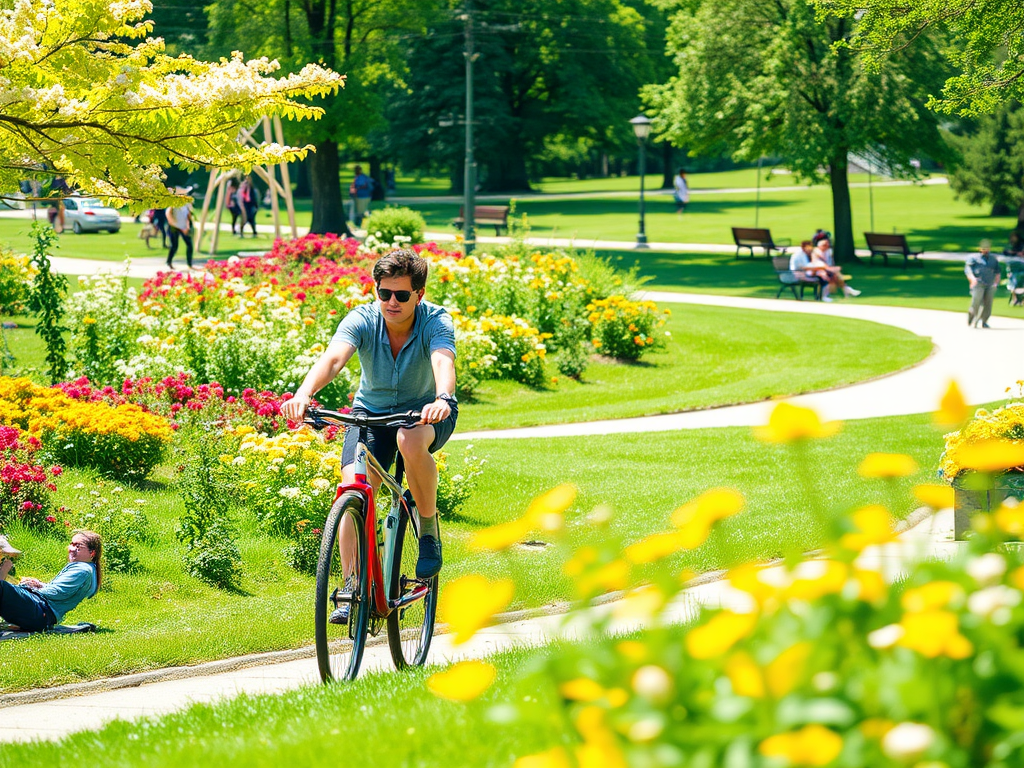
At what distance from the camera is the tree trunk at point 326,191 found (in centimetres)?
3403

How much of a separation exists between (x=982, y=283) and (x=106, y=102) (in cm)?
1649

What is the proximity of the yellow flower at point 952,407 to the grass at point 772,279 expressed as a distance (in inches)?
810

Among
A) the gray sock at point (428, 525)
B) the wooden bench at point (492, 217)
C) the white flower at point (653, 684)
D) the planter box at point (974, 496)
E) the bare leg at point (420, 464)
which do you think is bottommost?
the planter box at point (974, 496)

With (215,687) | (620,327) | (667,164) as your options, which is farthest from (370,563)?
(667,164)

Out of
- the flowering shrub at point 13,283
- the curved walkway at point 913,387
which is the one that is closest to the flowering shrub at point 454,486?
the curved walkway at point 913,387

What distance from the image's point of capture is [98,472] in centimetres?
877

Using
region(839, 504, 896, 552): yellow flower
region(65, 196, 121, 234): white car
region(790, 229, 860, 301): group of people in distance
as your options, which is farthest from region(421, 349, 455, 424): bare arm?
region(65, 196, 121, 234): white car

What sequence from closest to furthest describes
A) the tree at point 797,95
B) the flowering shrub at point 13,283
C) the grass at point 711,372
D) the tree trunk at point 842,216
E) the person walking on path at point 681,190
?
the grass at point 711,372 → the flowering shrub at point 13,283 → the tree at point 797,95 → the tree trunk at point 842,216 → the person walking on path at point 681,190

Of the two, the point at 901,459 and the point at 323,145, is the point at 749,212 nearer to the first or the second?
the point at 323,145

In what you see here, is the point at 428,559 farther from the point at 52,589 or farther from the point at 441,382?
the point at 52,589

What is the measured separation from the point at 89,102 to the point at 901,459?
6199 mm

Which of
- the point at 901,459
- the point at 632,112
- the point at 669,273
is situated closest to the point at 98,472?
the point at 901,459

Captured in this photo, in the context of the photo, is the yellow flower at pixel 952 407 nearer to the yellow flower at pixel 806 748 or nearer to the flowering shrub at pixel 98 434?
the yellow flower at pixel 806 748

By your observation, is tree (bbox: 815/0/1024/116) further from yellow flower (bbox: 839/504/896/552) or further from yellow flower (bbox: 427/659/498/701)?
yellow flower (bbox: 427/659/498/701)
